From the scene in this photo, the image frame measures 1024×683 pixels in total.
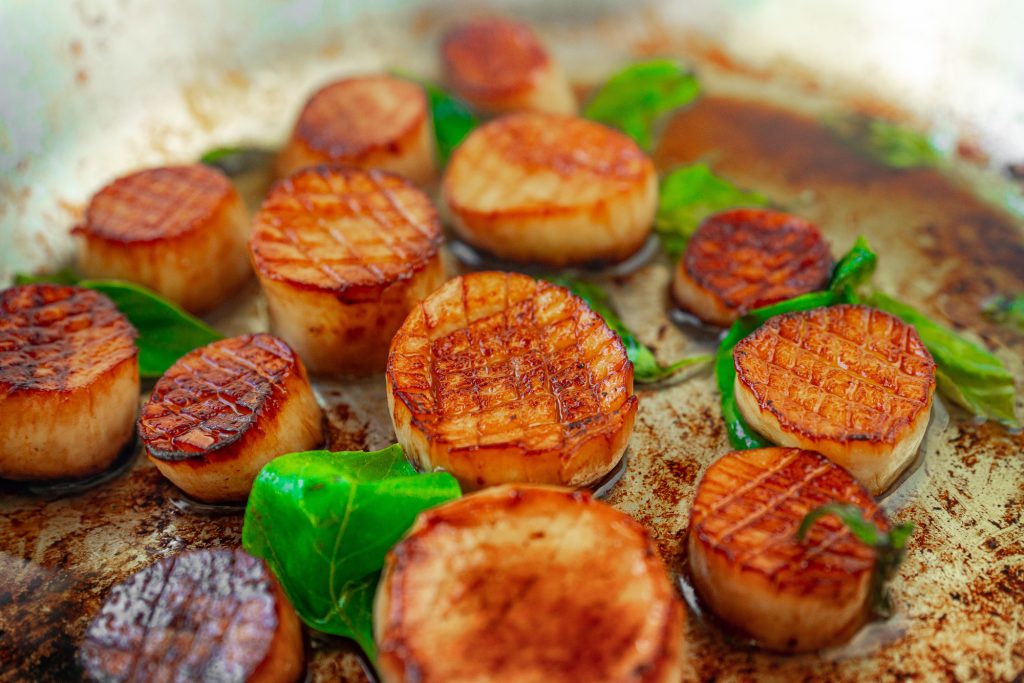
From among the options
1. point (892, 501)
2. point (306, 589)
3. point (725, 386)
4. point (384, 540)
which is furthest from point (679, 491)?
point (306, 589)

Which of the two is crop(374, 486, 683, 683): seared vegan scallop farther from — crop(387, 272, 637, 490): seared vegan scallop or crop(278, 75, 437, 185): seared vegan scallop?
crop(278, 75, 437, 185): seared vegan scallop

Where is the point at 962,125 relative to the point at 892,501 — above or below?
above

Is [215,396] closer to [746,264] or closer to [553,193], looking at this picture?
[553,193]

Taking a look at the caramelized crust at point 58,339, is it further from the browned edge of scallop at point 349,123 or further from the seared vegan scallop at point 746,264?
the seared vegan scallop at point 746,264

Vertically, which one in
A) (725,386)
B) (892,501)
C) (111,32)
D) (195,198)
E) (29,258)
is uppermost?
(111,32)

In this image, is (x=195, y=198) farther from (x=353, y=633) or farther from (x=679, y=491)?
(x=679, y=491)

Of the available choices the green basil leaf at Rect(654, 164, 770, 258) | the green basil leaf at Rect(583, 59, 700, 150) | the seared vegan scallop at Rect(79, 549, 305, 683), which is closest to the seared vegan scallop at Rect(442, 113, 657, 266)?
the green basil leaf at Rect(654, 164, 770, 258)

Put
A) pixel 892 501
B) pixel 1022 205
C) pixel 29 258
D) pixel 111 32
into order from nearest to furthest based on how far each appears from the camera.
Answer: pixel 892 501 < pixel 29 258 < pixel 1022 205 < pixel 111 32
